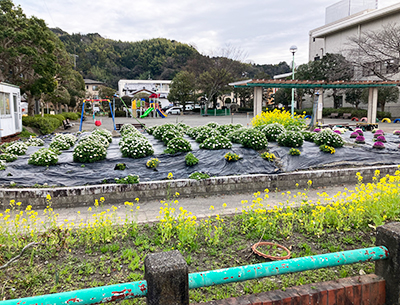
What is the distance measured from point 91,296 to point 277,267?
1364mm

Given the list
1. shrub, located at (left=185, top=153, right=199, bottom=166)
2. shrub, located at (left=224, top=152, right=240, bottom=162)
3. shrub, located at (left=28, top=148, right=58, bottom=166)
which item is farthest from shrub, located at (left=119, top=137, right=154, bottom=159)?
shrub, located at (left=224, top=152, right=240, bottom=162)

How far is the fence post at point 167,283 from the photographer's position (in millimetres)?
2131

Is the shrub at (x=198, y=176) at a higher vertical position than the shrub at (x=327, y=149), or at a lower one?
lower

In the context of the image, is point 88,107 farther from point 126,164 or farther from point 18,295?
point 18,295

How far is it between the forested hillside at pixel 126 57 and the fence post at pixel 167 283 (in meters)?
81.0

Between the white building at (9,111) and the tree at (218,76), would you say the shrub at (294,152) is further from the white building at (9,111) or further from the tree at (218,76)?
the tree at (218,76)

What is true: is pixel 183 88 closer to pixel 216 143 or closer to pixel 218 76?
pixel 218 76

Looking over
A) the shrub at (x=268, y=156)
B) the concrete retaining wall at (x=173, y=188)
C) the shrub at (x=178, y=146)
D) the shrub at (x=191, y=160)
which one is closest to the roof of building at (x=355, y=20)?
the concrete retaining wall at (x=173, y=188)

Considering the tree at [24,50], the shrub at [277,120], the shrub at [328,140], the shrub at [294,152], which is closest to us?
the shrub at [294,152]

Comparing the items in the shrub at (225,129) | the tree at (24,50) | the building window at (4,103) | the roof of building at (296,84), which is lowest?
the shrub at (225,129)

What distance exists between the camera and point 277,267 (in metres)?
2.40

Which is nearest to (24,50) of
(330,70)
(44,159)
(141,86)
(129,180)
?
(44,159)

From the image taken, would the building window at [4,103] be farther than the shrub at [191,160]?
Yes

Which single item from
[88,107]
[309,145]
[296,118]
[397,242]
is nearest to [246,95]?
[88,107]
